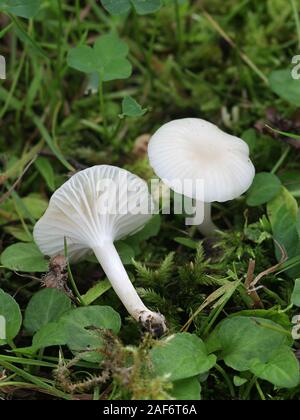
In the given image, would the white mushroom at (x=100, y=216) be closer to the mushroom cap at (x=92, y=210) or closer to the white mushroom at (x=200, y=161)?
the mushroom cap at (x=92, y=210)

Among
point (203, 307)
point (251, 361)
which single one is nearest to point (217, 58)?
point (203, 307)

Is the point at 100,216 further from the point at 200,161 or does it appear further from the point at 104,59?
the point at 104,59

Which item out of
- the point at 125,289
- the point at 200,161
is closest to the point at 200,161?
the point at 200,161

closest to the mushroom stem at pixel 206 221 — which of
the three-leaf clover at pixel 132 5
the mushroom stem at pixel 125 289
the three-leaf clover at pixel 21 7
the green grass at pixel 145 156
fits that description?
the green grass at pixel 145 156

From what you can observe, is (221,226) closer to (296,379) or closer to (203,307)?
(203,307)

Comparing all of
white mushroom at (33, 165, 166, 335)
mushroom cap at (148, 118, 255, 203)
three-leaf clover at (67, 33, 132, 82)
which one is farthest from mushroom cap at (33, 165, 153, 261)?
three-leaf clover at (67, 33, 132, 82)

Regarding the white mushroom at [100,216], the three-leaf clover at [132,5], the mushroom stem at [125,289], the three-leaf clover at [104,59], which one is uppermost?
the three-leaf clover at [132,5]
